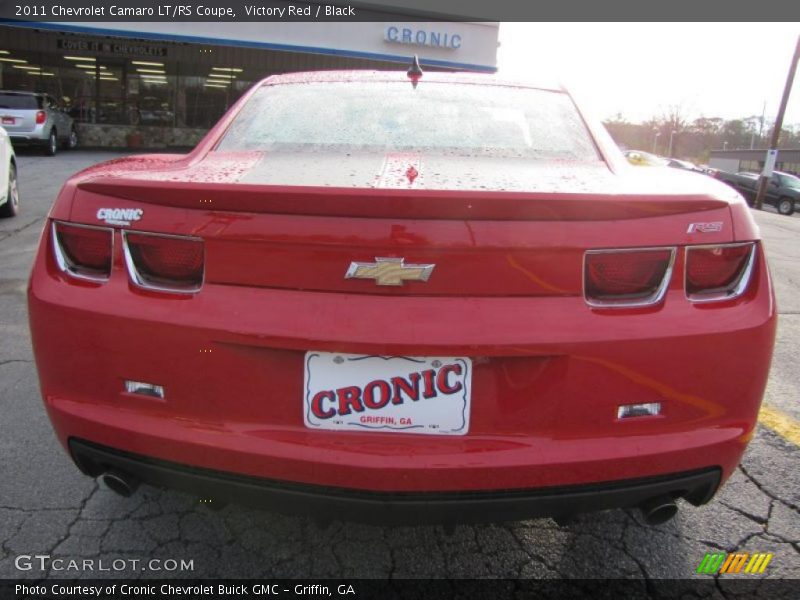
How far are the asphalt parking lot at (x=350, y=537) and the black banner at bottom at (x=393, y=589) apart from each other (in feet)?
0.11

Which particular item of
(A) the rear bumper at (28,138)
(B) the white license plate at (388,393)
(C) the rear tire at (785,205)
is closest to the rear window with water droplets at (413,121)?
(B) the white license plate at (388,393)

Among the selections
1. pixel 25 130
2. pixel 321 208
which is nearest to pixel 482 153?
pixel 321 208

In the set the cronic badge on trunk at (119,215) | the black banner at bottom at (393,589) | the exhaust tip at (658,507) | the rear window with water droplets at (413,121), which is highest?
the rear window with water droplets at (413,121)

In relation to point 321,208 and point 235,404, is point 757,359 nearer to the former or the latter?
point 321,208

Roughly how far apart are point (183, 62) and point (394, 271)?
25.8 metres

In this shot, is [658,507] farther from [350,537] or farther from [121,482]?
[121,482]

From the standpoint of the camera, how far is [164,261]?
1.66 metres

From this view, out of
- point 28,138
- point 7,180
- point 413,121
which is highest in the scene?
point 413,121

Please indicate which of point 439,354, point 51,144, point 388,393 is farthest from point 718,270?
point 51,144

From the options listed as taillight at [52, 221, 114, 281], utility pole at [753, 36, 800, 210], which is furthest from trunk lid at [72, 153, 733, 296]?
utility pole at [753, 36, 800, 210]

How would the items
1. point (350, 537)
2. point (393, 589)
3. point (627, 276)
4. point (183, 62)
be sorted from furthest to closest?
point (183, 62) → point (350, 537) → point (393, 589) → point (627, 276)

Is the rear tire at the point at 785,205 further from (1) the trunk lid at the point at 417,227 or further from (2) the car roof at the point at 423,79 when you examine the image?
(1) the trunk lid at the point at 417,227

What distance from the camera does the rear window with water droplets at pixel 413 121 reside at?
2254 mm

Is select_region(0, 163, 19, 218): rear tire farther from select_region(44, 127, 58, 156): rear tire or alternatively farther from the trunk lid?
select_region(44, 127, 58, 156): rear tire
